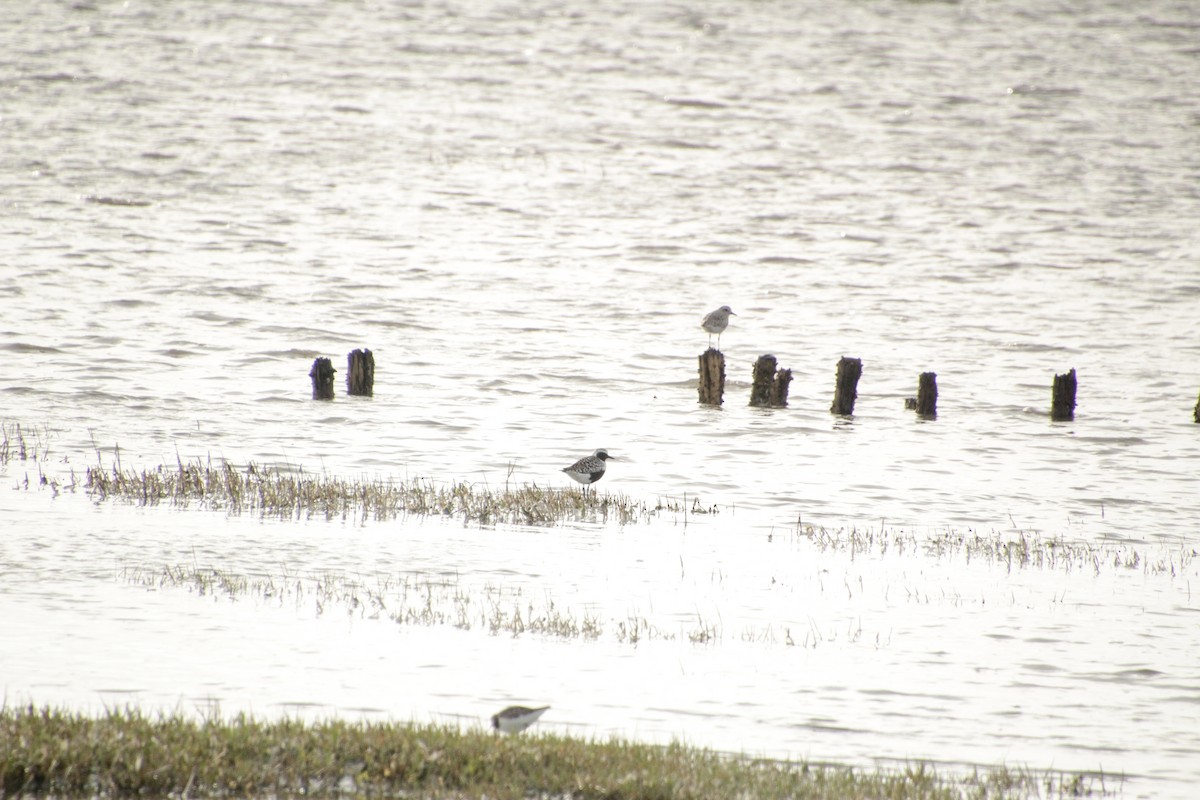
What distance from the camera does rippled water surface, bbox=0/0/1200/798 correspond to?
469 inches

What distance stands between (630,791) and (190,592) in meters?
5.97

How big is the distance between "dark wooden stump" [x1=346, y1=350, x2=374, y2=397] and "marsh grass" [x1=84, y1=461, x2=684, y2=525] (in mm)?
10697

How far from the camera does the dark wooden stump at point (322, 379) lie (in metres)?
29.5

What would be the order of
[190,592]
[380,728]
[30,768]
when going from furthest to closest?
1. [190,592]
2. [380,728]
3. [30,768]

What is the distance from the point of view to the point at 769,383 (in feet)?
100.0

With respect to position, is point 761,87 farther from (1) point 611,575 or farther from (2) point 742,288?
(1) point 611,575

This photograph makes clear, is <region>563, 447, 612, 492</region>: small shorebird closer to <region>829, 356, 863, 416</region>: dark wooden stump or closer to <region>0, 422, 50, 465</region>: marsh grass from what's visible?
<region>0, 422, 50, 465</region>: marsh grass

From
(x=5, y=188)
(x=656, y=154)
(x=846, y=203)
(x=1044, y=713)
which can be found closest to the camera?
(x=1044, y=713)

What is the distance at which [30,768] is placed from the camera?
8555 millimetres

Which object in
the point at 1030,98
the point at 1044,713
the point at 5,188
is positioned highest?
the point at 1030,98

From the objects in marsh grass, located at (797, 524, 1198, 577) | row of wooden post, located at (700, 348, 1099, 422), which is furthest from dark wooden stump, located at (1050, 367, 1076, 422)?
marsh grass, located at (797, 524, 1198, 577)

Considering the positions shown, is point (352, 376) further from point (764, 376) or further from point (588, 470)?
point (588, 470)

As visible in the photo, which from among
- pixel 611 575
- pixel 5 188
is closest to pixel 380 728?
pixel 611 575

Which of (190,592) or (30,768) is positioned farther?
(190,592)
